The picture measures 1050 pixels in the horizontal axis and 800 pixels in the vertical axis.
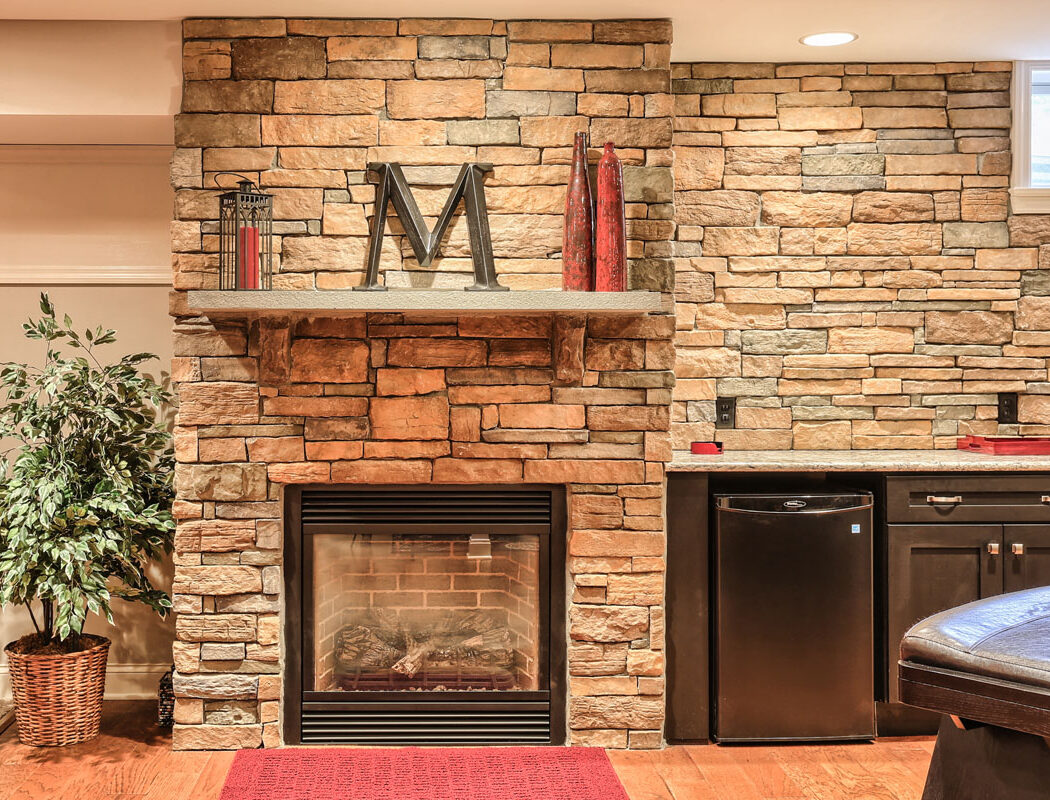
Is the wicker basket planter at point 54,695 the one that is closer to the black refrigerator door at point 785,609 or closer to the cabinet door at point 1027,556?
the black refrigerator door at point 785,609

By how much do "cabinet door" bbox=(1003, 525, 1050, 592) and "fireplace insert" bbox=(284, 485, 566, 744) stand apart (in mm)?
1491

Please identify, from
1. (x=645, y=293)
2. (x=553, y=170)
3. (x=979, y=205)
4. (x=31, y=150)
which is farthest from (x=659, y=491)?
(x=31, y=150)

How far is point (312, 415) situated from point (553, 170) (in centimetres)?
113

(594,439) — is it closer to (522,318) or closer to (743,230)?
(522,318)

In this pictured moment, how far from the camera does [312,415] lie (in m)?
2.90

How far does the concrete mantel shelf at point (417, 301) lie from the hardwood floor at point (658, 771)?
143 cm

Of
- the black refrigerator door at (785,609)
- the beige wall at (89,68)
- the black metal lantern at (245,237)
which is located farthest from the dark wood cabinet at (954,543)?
the beige wall at (89,68)

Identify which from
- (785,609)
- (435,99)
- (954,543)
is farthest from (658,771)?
(435,99)

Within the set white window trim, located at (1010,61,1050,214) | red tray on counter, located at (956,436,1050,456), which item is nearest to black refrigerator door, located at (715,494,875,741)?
red tray on counter, located at (956,436,1050,456)

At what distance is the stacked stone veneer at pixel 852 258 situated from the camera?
3439mm

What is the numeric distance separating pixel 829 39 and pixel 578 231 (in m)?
1.24

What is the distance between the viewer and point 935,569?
295cm

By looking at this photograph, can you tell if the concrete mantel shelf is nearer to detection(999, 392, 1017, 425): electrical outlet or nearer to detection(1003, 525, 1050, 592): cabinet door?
detection(1003, 525, 1050, 592): cabinet door

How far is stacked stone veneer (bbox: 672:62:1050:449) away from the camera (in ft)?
11.3
